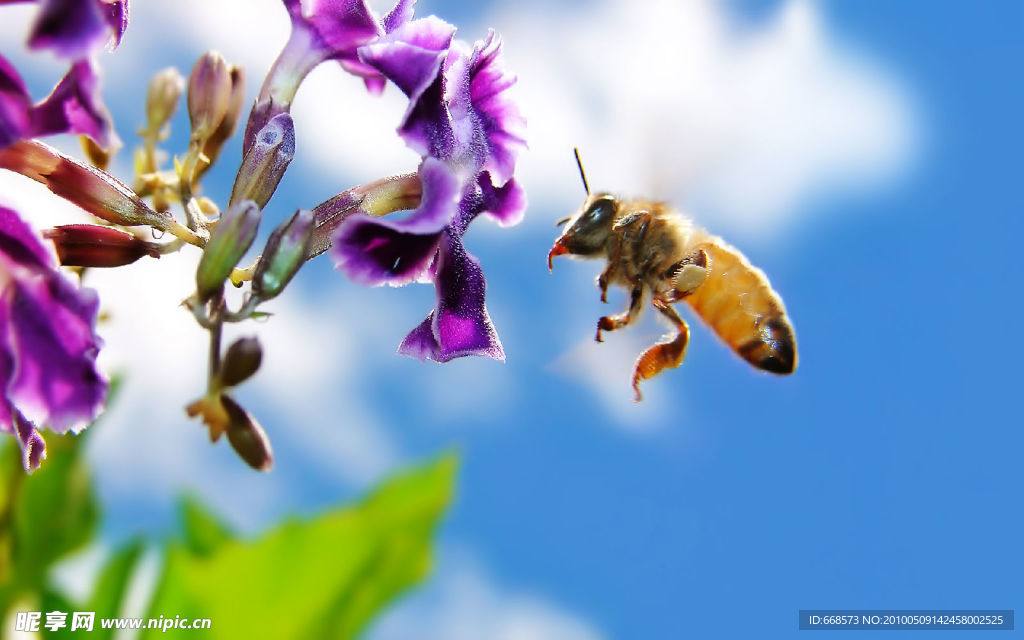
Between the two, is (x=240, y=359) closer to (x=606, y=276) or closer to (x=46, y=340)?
(x=46, y=340)

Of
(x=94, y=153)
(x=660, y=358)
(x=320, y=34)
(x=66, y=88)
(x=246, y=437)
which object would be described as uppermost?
(x=660, y=358)

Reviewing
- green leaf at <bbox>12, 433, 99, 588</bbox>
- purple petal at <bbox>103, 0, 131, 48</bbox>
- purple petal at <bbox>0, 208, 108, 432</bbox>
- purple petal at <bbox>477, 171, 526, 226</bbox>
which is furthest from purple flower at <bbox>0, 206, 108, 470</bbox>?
green leaf at <bbox>12, 433, 99, 588</bbox>

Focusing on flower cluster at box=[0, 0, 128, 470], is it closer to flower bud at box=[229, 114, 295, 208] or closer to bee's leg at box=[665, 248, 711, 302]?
flower bud at box=[229, 114, 295, 208]

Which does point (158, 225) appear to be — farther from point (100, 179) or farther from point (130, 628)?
point (130, 628)

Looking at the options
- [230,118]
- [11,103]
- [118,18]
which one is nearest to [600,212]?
[230,118]

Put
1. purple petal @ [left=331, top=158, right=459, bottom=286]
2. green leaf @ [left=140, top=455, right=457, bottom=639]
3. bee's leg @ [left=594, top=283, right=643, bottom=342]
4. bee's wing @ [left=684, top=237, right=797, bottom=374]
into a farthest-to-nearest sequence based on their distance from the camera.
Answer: green leaf @ [left=140, top=455, right=457, bottom=639] < bee's wing @ [left=684, top=237, right=797, bottom=374] < bee's leg @ [left=594, top=283, right=643, bottom=342] < purple petal @ [left=331, top=158, right=459, bottom=286]
